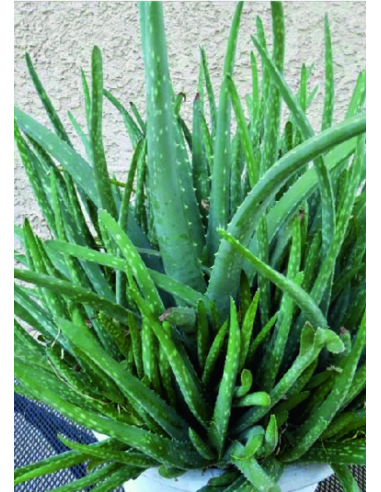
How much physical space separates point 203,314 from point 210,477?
0.06 m

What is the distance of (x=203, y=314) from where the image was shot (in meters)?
0.17

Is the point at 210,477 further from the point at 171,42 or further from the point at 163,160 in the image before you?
the point at 171,42

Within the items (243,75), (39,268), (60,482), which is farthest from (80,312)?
(243,75)

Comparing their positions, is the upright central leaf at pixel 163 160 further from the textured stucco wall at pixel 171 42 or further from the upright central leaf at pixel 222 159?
the textured stucco wall at pixel 171 42

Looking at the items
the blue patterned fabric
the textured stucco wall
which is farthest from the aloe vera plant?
the textured stucco wall

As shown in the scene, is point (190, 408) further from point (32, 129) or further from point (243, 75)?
point (243, 75)

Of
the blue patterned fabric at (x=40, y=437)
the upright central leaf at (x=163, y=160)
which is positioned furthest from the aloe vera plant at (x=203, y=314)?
the blue patterned fabric at (x=40, y=437)

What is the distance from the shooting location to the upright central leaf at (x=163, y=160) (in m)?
0.13

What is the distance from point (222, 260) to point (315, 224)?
7 centimetres

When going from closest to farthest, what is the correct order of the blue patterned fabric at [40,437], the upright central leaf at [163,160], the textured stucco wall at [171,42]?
the upright central leaf at [163,160] < the blue patterned fabric at [40,437] < the textured stucco wall at [171,42]

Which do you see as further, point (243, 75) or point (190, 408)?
point (243, 75)

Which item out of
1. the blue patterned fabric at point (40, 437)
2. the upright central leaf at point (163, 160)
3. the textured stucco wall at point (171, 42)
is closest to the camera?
the upright central leaf at point (163, 160)

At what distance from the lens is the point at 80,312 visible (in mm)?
195

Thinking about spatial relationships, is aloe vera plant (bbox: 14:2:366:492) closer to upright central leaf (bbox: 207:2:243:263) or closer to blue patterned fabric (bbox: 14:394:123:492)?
upright central leaf (bbox: 207:2:243:263)
